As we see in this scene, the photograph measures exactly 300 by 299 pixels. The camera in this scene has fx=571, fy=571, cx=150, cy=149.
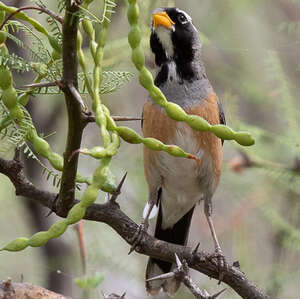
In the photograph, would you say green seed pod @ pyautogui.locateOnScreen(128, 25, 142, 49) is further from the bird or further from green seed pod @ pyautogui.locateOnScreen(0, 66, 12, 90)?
the bird

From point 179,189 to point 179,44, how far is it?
48.3 inches

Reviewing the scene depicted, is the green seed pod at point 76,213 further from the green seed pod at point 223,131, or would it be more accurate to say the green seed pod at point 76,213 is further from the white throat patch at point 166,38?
the white throat patch at point 166,38

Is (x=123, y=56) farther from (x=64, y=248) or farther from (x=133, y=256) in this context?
(x=133, y=256)

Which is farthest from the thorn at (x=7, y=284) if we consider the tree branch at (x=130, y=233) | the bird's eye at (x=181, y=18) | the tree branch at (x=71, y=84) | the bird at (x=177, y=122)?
the bird's eye at (x=181, y=18)

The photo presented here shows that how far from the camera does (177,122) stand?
14.3ft

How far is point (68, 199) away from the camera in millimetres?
2568

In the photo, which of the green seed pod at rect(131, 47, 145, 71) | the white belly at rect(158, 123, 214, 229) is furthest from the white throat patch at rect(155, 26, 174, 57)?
the green seed pod at rect(131, 47, 145, 71)

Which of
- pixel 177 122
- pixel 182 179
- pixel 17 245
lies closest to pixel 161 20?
pixel 177 122

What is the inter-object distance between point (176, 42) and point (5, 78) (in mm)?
2687

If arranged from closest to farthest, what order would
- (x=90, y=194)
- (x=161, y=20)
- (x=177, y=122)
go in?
(x=90, y=194) → (x=161, y=20) → (x=177, y=122)

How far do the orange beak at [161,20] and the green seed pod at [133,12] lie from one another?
2.37m

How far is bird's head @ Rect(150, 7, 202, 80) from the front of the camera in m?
4.43

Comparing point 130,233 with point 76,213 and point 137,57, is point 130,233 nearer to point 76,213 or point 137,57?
point 76,213

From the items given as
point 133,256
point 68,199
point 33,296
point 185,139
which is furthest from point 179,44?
point 133,256
